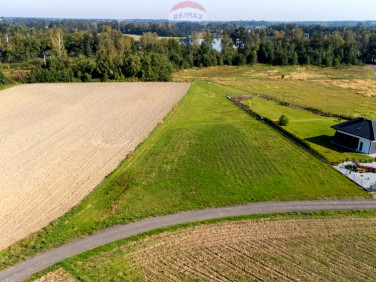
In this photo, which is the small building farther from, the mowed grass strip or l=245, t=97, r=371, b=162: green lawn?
the mowed grass strip

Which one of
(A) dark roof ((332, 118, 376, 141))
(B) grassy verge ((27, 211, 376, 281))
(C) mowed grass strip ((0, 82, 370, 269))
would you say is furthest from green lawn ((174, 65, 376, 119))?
(B) grassy verge ((27, 211, 376, 281))

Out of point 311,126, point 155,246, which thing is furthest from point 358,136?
point 155,246

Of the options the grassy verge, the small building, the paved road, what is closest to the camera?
the grassy verge

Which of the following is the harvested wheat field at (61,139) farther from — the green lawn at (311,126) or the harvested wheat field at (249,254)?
the green lawn at (311,126)

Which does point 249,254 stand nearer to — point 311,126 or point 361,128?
point 361,128

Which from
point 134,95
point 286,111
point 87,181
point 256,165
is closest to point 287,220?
point 256,165

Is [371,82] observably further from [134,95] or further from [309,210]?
[309,210]

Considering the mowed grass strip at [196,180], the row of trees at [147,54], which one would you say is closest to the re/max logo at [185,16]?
the row of trees at [147,54]
